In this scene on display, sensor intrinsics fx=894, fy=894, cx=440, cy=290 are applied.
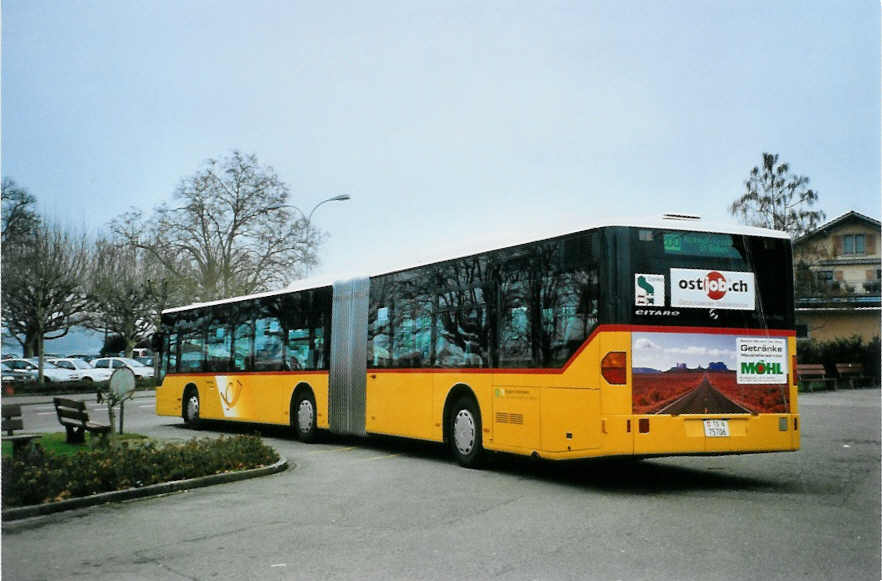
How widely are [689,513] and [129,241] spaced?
5292cm

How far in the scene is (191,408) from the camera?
21.7 m

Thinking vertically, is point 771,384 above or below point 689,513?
above

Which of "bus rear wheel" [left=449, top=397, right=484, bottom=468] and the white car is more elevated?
the white car

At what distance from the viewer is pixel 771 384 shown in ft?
34.6

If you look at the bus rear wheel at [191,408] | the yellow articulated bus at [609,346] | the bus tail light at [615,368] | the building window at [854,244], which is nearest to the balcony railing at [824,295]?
the building window at [854,244]

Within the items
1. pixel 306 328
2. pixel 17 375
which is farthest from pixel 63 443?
pixel 17 375

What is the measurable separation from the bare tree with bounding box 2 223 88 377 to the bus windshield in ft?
124

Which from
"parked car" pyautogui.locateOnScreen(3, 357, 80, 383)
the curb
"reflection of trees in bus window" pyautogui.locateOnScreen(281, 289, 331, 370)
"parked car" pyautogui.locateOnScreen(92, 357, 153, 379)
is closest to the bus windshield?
the curb

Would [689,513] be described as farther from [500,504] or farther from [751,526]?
[500,504]

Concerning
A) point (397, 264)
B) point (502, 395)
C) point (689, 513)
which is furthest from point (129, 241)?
point (689, 513)

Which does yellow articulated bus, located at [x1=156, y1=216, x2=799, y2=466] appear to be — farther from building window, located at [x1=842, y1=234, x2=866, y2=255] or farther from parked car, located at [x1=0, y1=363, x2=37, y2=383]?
building window, located at [x1=842, y1=234, x2=866, y2=255]

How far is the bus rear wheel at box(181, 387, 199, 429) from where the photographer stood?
70.5 ft

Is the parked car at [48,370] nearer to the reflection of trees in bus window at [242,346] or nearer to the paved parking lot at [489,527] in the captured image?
the reflection of trees in bus window at [242,346]

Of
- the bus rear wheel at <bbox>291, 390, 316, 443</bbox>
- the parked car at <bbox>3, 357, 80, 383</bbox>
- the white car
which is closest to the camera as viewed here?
the bus rear wheel at <bbox>291, 390, 316, 443</bbox>
